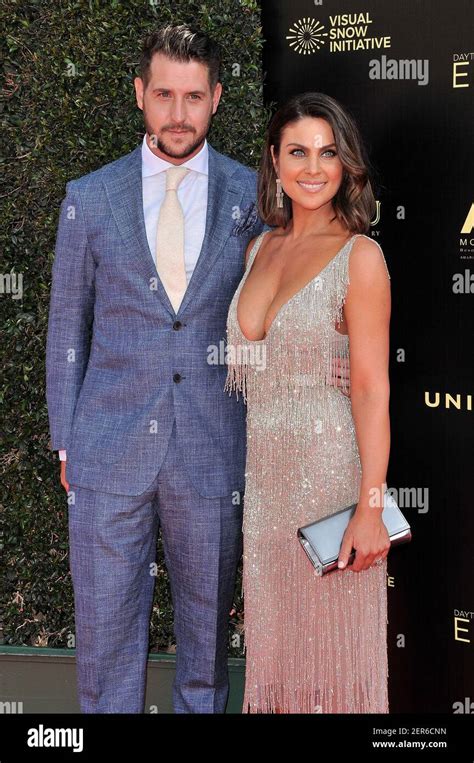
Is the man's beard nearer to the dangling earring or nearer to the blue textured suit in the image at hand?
the blue textured suit

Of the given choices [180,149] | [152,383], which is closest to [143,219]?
[180,149]

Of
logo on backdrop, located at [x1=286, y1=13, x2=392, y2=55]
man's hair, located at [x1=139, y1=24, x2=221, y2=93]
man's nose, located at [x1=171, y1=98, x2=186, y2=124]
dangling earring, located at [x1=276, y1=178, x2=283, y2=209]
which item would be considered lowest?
dangling earring, located at [x1=276, y1=178, x2=283, y2=209]

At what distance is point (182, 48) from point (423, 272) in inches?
41.7

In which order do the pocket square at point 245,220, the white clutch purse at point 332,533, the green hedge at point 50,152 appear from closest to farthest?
the white clutch purse at point 332,533
the pocket square at point 245,220
the green hedge at point 50,152

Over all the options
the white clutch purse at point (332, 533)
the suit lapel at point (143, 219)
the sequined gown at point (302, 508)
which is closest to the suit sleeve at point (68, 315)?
the suit lapel at point (143, 219)

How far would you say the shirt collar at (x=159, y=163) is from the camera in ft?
9.61

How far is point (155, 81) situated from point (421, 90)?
0.88m

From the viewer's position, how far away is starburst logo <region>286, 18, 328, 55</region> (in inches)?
128

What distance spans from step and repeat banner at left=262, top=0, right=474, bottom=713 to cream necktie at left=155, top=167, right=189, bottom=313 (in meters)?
0.69

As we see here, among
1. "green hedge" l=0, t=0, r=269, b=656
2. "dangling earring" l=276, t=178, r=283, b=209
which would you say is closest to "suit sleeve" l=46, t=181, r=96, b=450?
"dangling earring" l=276, t=178, r=283, b=209

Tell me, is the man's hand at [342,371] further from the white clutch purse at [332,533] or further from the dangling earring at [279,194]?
the dangling earring at [279,194]

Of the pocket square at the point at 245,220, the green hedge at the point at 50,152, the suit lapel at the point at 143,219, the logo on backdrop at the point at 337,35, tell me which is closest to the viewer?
the suit lapel at the point at 143,219

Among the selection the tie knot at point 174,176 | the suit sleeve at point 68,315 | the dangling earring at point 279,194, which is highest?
the tie knot at point 174,176

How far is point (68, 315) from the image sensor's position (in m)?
2.96
